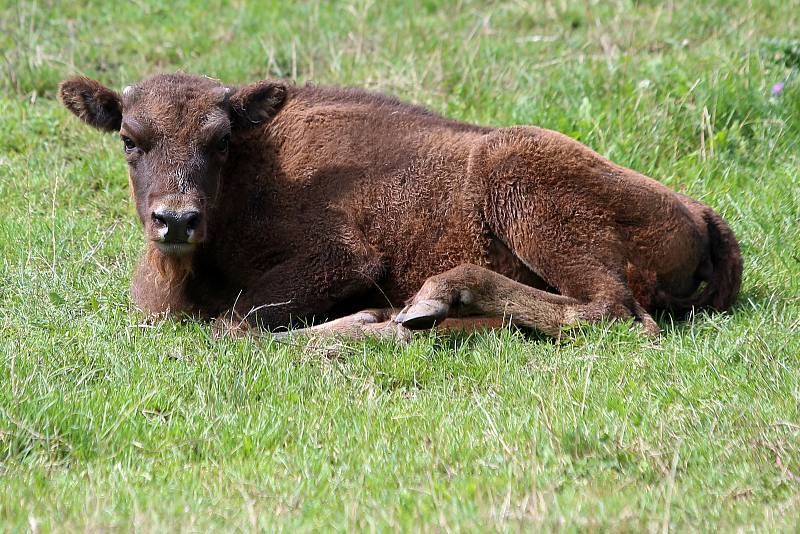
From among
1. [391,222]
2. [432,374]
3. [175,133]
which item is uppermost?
[175,133]

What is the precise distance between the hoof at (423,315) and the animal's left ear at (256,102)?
176 centimetres

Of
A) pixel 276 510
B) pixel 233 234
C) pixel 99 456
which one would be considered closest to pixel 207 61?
pixel 233 234

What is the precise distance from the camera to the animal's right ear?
23.0 ft

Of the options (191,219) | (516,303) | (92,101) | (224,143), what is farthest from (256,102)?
(516,303)

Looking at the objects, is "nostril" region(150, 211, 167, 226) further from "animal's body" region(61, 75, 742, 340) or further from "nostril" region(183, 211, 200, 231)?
"animal's body" region(61, 75, 742, 340)

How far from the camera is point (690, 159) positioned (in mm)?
9445

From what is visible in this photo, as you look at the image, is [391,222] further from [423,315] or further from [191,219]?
[191,219]

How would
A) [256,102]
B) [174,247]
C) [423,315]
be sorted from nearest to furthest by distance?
[423,315], [174,247], [256,102]

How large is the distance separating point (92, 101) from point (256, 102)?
1050mm

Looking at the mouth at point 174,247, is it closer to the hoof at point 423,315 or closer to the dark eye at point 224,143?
the dark eye at point 224,143

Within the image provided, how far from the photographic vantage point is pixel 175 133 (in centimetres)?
673

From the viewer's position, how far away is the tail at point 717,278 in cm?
706

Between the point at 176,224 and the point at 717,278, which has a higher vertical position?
the point at 176,224

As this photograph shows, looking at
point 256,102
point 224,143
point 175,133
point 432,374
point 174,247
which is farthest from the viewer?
point 256,102
